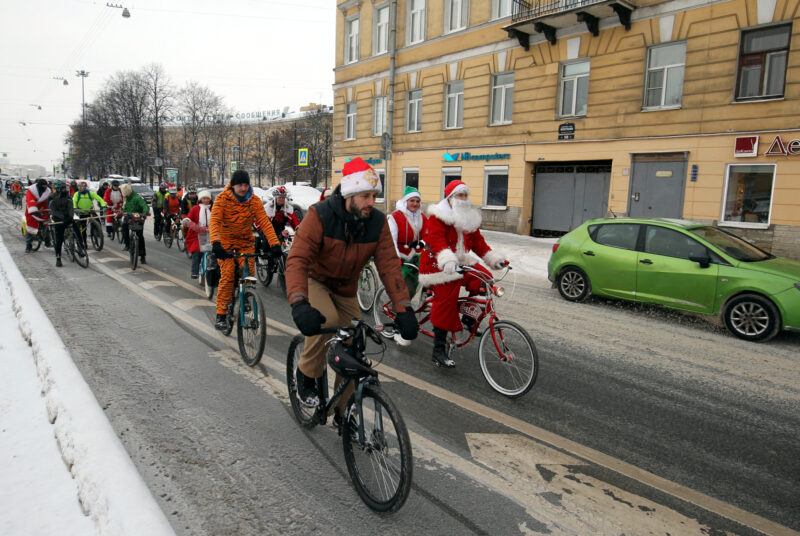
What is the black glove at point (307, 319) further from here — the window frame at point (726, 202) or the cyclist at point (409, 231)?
the window frame at point (726, 202)

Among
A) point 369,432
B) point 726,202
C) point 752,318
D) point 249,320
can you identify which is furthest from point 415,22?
point 369,432

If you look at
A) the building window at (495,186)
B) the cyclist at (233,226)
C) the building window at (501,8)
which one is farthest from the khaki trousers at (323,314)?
the building window at (501,8)

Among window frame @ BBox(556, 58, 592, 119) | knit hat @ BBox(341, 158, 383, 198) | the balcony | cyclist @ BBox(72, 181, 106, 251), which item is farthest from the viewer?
window frame @ BBox(556, 58, 592, 119)

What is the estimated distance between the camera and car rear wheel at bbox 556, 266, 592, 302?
9094 mm

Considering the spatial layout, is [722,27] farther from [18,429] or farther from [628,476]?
[18,429]

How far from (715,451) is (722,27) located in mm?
15212

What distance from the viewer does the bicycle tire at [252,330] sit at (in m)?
5.36

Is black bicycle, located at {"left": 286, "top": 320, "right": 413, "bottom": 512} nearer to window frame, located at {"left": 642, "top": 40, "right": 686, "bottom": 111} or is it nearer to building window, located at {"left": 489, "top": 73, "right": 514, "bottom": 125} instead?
window frame, located at {"left": 642, "top": 40, "right": 686, "bottom": 111}

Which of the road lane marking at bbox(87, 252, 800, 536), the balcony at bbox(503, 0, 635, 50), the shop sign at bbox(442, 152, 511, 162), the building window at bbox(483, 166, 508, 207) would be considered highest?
the balcony at bbox(503, 0, 635, 50)

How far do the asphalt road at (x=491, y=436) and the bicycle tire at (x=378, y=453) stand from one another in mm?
115

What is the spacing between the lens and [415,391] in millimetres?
4789

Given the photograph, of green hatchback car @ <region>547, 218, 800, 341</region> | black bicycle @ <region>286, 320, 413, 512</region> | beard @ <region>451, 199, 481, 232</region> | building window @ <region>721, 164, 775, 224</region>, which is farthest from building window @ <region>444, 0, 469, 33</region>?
black bicycle @ <region>286, 320, 413, 512</region>

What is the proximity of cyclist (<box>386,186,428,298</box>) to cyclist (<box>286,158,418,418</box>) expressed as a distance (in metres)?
3.46

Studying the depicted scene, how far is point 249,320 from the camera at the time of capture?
18.4 feet
